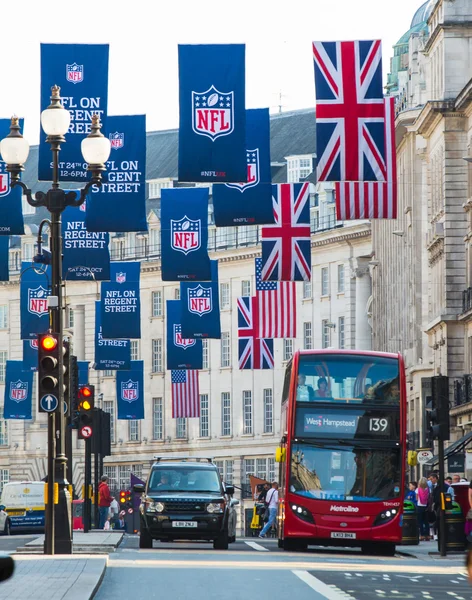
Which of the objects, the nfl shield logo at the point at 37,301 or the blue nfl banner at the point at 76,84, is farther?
the nfl shield logo at the point at 37,301

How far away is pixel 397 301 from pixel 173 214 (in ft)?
116

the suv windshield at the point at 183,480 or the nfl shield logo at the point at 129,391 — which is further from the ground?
the nfl shield logo at the point at 129,391

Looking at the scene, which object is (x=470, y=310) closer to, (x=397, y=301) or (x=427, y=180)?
(x=427, y=180)

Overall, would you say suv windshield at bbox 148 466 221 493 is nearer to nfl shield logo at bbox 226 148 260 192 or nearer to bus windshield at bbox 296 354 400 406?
bus windshield at bbox 296 354 400 406

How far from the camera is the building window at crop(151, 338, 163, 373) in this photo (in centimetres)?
10650

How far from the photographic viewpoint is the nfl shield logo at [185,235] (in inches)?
1645

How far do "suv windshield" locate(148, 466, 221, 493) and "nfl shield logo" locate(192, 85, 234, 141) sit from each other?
253 inches

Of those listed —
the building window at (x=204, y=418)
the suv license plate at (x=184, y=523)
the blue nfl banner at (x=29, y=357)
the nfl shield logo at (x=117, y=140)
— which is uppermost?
the nfl shield logo at (x=117, y=140)

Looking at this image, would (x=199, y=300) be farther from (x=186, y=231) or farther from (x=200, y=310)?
(x=186, y=231)

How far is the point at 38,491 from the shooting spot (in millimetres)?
51656

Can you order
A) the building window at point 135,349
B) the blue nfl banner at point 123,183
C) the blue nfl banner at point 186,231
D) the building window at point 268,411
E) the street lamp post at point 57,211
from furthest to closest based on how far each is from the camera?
the building window at point 135,349 < the building window at point 268,411 < the blue nfl banner at point 186,231 < the blue nfl banner at point 123,183 < the street lamp post at point 57,211

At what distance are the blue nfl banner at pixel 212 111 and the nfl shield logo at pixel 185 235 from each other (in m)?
10.5

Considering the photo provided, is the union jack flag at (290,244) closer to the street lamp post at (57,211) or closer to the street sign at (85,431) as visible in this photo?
the street sign at (85,431)

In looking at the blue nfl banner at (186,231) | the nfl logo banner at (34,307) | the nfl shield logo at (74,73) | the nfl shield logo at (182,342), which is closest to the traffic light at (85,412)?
the blue nfl banner at (186,231)
